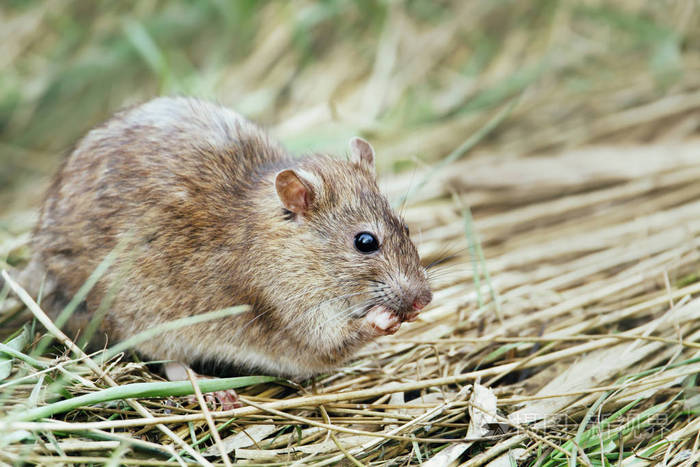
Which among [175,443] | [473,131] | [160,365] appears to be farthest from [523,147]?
[175,443]

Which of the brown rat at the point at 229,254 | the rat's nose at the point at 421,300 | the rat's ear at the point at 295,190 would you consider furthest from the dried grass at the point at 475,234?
the rat's ear at the point at 295,190

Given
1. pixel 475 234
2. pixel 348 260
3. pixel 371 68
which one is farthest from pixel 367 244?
pixel 371 68

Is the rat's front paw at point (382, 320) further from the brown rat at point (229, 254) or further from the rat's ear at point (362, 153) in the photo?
the rat's ear at point (362, 153)

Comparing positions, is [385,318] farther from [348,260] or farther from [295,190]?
[295,190]

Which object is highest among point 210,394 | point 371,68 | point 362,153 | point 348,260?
point 371,68

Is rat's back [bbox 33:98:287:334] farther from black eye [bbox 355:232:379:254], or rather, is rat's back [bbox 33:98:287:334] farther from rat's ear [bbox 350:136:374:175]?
black eye [bbox 355:232:379:254]

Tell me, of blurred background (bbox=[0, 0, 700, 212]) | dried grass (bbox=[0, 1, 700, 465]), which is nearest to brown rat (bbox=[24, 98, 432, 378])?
dried grass (bbox=[0, 1, 700, 465])
